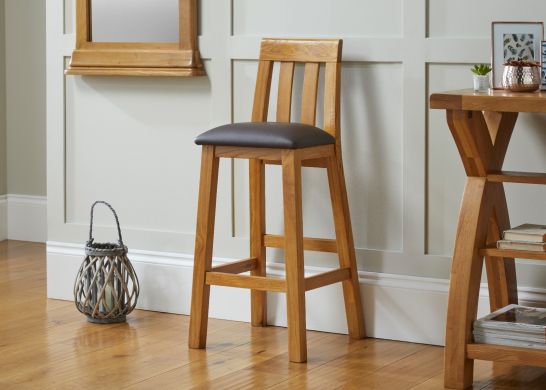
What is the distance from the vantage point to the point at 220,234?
12.3ft

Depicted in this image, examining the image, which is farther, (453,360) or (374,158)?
(374,158)

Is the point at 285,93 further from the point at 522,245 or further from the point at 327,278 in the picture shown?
the point at 522,245

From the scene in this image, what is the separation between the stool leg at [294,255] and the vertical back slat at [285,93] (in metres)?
0.36

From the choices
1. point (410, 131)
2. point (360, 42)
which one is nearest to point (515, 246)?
point (410, 131)

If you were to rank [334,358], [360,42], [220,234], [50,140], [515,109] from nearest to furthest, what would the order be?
[515,109], [334,358], [360,42], [220,234], [50,140]

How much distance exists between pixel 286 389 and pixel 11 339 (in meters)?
1.03

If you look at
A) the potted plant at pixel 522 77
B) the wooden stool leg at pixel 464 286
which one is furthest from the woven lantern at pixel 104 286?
the potted plant at pixel 522 77

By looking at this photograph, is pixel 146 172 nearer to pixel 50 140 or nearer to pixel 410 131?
pixel 50 140

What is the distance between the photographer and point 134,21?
379cm

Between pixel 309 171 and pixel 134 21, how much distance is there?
0.86 m

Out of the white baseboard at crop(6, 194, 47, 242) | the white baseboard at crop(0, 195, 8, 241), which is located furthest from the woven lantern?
the white baseboard at crop(0, 195, 8, 241)

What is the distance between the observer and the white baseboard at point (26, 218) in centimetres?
523

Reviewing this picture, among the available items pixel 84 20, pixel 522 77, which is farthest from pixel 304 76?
pixel 84 20

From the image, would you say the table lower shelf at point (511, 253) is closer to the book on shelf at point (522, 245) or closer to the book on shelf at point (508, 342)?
the book on shelf at point (522, 245)
